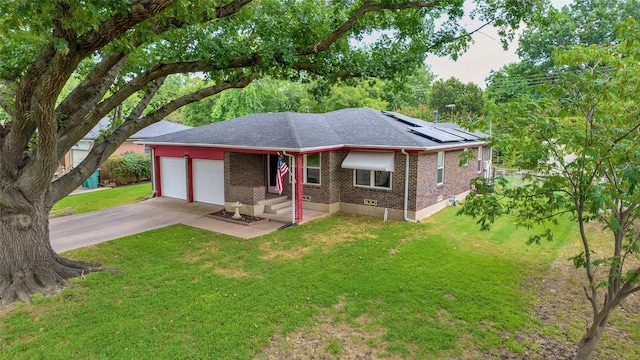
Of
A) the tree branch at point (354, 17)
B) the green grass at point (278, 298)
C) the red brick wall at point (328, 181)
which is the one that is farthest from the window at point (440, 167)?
the tree branch at point (354, 17)

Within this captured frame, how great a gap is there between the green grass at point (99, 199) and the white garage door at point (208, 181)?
3249 mm

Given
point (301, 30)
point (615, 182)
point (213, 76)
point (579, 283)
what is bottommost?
point (579, 283)

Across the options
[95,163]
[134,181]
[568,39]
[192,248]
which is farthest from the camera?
[568,39]

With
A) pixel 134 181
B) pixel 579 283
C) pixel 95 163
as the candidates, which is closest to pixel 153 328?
pixel 95 163

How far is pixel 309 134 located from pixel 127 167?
43.7 feet

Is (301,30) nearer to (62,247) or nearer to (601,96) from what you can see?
(601,96)

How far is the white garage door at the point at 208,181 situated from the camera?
1508 cm

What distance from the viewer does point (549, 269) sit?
28.7 feet

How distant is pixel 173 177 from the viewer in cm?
1669

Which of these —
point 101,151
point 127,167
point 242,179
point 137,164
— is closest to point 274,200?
point 242,179

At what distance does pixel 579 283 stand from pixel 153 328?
8.51m

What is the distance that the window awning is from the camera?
43.1 ft

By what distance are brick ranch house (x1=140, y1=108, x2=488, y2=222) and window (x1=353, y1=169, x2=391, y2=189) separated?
38 millimetres

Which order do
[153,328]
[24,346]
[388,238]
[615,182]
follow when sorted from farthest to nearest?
[388,238]
[153,328]
[24,346]
[615,182]
